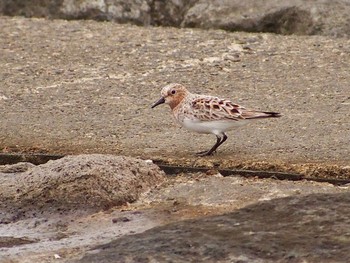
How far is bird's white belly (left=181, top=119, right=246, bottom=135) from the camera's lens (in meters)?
6.37

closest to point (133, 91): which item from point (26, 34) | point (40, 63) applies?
point (40, 63)

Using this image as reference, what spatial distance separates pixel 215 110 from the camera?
641 centimetres

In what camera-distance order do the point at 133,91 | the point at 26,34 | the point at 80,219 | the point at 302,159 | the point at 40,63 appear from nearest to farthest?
the point at 80,219
the point at 302,159
the point at 133,91
the point at 40,63
the point at 26,34

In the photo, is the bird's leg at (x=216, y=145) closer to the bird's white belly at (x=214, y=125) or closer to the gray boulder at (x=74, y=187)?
the bird's white belly at (x=214, y=125)

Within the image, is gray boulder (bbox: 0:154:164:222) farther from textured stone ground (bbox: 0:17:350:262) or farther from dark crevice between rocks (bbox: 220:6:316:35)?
dark crevice between rocks (bbox: 220:6:316:35)

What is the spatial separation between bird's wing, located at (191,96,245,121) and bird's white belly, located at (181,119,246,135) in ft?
0.07

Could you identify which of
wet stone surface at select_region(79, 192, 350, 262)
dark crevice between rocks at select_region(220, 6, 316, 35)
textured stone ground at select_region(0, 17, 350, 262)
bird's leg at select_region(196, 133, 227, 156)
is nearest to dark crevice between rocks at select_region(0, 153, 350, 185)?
textured stone ground at select_region(0, 17, 350, 262)

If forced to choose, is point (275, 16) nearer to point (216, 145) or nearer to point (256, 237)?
point (216, 145)

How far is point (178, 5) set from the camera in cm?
911

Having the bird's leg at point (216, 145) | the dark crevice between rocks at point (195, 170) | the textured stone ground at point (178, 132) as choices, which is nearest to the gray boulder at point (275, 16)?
the textured stone ground at point (178, 132)

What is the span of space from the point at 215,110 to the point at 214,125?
0.29 feet

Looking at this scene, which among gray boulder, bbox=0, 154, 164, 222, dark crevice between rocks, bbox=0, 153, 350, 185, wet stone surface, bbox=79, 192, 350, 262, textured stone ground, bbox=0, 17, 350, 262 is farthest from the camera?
dark crevice between rocks, bbox=0, 153, 350, 185

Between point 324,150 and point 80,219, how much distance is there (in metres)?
1.46

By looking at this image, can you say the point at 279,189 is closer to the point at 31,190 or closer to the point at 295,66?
the point at 31,190
